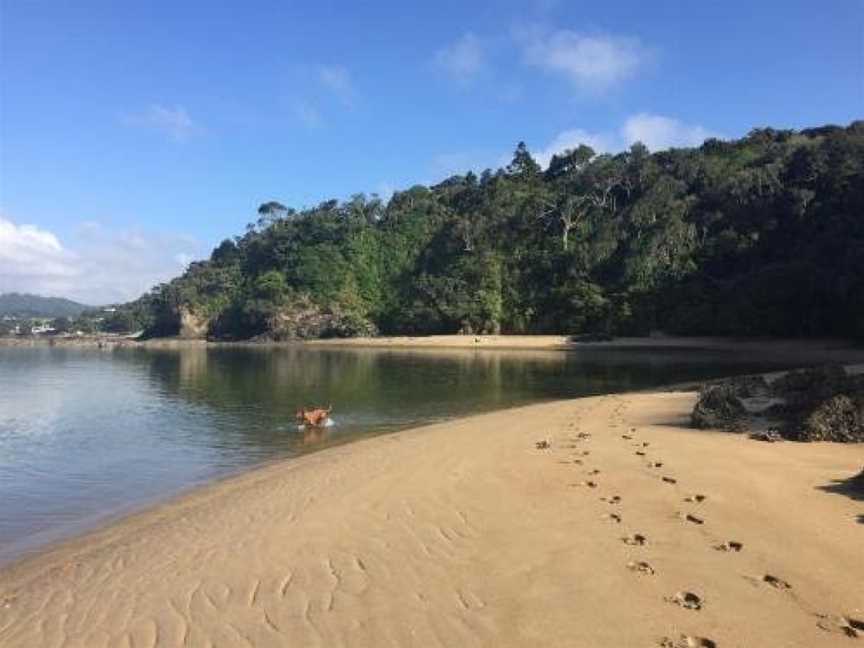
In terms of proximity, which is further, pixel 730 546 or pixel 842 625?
pixel 730 546

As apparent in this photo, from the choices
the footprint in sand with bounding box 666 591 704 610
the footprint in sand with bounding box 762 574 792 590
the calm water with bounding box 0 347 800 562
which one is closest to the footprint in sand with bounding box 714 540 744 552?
the footprint in sand with bounding box 762 574 792 590

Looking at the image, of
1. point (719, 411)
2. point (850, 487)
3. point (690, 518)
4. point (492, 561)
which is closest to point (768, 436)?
point (719, 411)

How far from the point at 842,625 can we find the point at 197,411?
91.5 feet

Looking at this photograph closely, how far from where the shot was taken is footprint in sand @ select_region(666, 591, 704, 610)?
6453mm

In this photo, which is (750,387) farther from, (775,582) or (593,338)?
(593,338)

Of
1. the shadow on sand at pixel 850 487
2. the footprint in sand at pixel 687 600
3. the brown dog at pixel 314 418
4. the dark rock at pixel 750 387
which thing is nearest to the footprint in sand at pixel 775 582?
the footprint in sand at pixel 687 600

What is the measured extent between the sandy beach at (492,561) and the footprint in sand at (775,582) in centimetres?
3

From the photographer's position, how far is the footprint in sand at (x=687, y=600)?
254 inches

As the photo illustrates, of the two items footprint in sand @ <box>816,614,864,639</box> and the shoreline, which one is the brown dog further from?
the shoreline

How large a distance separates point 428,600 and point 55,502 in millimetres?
11099

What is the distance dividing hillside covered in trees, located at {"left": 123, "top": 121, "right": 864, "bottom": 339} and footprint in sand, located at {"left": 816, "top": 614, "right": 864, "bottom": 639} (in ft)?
210

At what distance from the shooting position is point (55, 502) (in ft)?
49.9

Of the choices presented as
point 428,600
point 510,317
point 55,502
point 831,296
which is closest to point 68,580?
point 428,600

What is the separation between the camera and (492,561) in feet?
26.9
